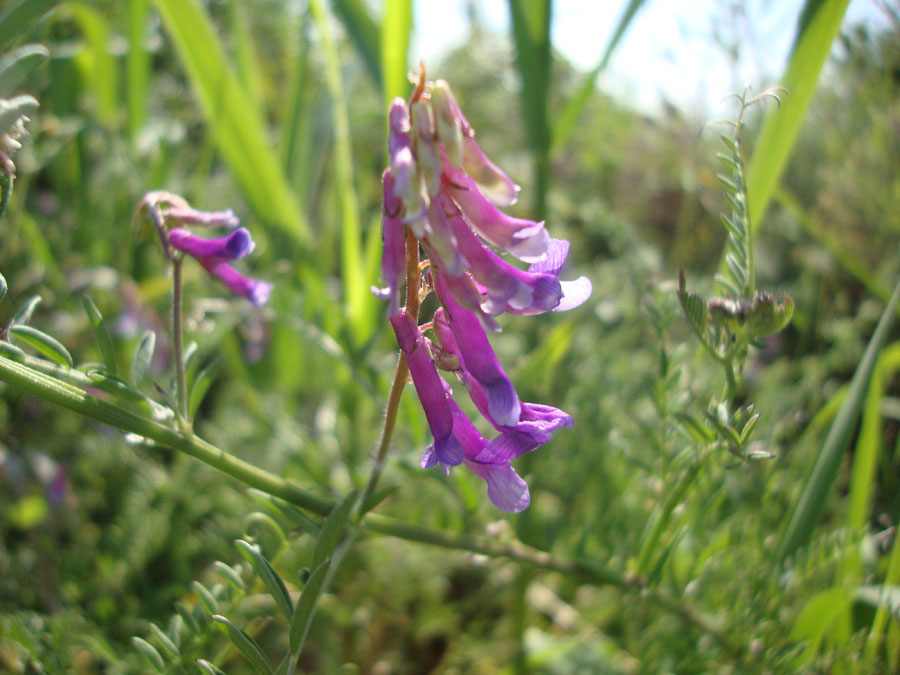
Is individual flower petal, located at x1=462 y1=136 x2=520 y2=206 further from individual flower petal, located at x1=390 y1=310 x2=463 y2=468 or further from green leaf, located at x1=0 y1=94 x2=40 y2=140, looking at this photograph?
green leaf, located at x1=0 y1=94 x2=40 y2=140

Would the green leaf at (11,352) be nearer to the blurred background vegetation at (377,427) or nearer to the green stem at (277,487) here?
the green stem at (277,487)

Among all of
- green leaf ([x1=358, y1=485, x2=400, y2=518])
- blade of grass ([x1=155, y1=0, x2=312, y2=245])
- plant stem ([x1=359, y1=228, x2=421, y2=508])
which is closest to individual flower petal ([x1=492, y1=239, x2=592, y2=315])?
plant stem ([x1=359, y1=228, x2=421, y2=508])

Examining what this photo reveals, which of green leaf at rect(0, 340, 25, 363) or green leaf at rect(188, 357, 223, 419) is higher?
green leaf at rect(0, 340, 25, 363)

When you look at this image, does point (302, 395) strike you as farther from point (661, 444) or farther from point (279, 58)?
point (279, 58)

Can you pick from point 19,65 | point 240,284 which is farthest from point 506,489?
point 19,65

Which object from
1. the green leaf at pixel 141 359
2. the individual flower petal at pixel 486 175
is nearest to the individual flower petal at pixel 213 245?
the green leaf at pixel 141 359

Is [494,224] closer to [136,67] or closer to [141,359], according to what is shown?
[141,359]

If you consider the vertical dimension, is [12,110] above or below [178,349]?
above
